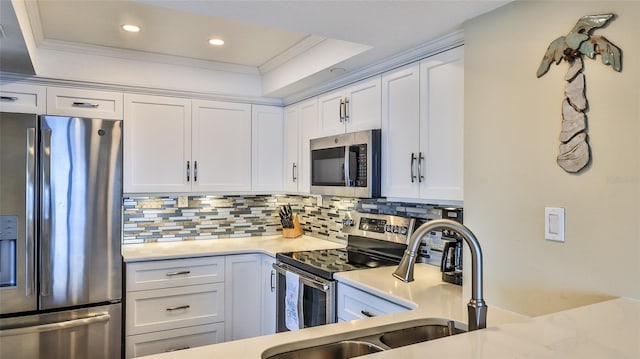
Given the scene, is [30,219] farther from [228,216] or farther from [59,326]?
[228,216]

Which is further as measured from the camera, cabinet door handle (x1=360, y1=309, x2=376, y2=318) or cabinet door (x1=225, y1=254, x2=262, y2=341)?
cabinet door (x1=225, y1=254, x2=262, y2=341)

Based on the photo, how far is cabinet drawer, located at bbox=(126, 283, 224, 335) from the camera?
2986 millimetres

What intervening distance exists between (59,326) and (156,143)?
4.57ft

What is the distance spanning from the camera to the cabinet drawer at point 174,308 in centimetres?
299

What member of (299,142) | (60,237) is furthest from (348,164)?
(60,237)

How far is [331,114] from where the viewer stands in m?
3.12

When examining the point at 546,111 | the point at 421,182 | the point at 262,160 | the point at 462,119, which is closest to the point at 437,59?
the point at 462,119

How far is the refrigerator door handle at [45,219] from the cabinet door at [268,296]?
1.41 metres

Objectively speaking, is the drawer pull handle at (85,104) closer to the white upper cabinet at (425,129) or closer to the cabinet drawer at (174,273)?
the cabinet drawer at (174,273)

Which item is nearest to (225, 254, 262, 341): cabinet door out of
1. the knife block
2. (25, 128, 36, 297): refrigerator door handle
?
the knife block

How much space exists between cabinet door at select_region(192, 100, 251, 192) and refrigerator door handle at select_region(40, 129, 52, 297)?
3.35 ft

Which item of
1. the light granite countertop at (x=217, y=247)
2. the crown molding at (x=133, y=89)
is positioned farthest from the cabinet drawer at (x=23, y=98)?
the light granite countertop at (x=217, y=247)

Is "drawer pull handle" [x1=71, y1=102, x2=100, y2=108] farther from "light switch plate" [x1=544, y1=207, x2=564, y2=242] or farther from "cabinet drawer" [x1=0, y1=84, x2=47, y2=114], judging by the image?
"light switch plate" [x1=544, y1=207, x2=564, y2=242]

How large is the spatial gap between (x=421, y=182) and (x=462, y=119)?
16.6 inches
